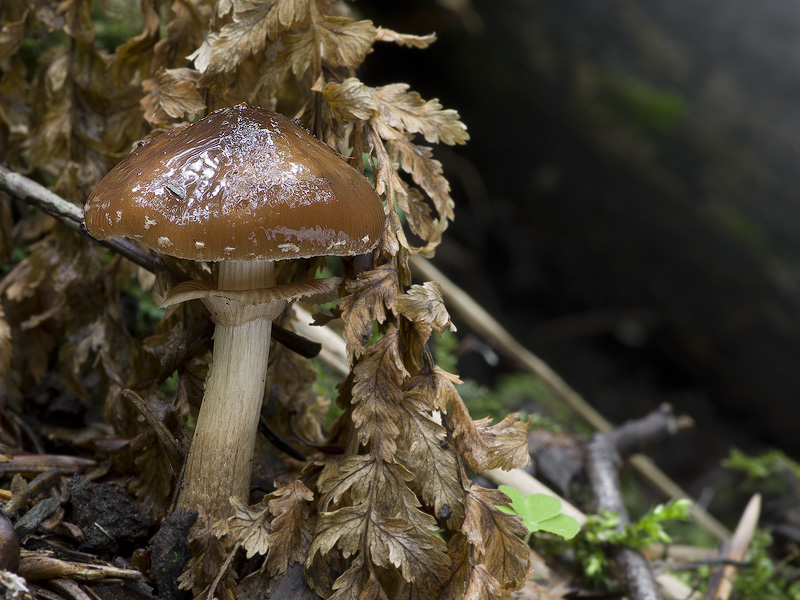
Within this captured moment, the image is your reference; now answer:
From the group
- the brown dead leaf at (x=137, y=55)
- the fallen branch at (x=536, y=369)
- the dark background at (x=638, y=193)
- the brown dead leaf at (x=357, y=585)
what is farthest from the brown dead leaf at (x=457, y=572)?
the dark background at (x=638, y=193)

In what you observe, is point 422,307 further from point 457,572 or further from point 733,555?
point 733,555

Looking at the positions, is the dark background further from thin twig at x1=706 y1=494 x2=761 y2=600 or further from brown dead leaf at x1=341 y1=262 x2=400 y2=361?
brown dead leaf at x1=341 y1=262 x2=400 y2=361

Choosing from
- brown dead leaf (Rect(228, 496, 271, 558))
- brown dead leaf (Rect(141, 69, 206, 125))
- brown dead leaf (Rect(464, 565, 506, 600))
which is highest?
brown dead leaf (Rect(141, 69, 206, 125))

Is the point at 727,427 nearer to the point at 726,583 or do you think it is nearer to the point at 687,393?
the point at 687,393

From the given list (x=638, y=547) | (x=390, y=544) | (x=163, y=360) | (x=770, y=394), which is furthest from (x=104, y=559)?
(x=770, y=394)

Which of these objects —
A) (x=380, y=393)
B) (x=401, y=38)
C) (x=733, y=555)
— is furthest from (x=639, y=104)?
(x=380, y=393)

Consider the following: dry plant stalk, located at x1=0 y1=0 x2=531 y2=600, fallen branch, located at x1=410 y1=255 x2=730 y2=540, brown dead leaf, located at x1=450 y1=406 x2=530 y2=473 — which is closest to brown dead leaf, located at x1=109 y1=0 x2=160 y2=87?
dry plant stalk, located at x1=0 y1=0 x2=531 y2=600
